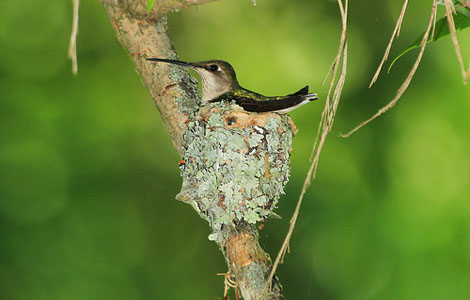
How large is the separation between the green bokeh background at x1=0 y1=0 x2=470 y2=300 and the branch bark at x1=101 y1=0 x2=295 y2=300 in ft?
7.63

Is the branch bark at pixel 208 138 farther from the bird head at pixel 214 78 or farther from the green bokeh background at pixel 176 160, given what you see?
the green bokeh background at pixel 176 160

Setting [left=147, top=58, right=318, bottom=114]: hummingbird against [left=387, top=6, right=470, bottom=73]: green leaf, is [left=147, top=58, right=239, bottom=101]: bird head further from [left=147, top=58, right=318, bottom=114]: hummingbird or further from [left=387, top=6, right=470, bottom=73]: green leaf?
[left=387, top=6, right=470, bottom=73]: green leaf

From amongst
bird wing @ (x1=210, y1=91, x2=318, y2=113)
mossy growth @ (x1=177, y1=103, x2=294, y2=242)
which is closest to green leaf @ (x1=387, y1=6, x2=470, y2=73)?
bird wing @ (x1=210, y1=91, x2=318, y2=113)

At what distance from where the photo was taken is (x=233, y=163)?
3643mm

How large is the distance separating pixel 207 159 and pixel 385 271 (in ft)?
11.4

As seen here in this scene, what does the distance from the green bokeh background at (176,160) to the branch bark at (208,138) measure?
2.32 meters

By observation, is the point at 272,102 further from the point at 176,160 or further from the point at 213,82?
the point at 176,160

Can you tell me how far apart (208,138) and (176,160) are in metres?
2.94

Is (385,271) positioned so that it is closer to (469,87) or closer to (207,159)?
(469,87)

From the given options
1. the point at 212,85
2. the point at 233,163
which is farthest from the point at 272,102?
the point at 212,85

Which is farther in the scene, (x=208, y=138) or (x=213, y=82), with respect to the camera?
(x=213, y=82)

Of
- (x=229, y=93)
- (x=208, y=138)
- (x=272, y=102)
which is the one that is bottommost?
(x=208, y=138)

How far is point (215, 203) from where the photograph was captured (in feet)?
11.2

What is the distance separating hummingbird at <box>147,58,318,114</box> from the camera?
3.76 meters
